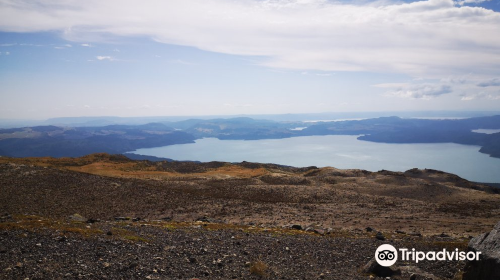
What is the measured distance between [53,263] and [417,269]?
12975 millimetres

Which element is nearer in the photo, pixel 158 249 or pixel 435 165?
pixel 158 249

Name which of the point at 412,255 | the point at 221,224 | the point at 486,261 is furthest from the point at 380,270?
the point at 221,224

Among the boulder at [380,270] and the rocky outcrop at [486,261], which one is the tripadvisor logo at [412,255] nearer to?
the boulder at [380,270]

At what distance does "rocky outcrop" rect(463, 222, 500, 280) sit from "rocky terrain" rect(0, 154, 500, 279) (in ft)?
6.62

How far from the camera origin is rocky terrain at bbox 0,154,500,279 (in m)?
10.6

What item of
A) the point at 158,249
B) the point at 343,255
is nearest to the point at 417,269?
the point at 343,255

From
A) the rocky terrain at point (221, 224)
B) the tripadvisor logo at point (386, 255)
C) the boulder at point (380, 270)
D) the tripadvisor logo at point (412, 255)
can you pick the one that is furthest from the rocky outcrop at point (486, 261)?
the tripadvisor logo at point (412, 255)

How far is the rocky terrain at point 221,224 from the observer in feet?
34.7

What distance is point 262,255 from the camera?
12.6 meters

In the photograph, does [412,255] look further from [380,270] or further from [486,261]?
[486,261]

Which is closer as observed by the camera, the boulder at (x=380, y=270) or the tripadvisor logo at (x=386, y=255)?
the boulder at (x=380, y=270)

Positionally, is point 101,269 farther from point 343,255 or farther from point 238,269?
point 343,255

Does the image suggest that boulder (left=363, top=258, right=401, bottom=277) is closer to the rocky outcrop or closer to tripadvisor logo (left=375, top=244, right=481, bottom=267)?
tripadvisor logo (left=375, top=244, right=481, bottom=267)

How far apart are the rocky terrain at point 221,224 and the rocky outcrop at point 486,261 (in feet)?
6.62
